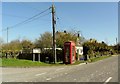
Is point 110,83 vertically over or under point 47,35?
under

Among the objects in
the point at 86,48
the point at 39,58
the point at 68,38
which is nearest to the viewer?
the point at 39,58

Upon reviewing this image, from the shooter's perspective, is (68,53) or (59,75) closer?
(59,75)

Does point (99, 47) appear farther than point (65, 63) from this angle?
Yes

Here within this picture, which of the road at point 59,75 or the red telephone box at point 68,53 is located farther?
the red telephone box at point 68,53

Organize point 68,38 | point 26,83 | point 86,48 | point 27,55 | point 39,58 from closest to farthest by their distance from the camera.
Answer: point 26,83, point 39,58, point 27,55, point 86,48, point 68,38

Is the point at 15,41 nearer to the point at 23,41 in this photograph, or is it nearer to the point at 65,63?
the point at 23,41

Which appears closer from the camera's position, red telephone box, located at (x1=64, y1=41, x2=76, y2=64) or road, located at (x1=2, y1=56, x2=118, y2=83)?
road, located at (x1=2, y1=56, x2=118, y2=83)

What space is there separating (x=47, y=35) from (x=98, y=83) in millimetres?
79875

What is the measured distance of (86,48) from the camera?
6506 cm

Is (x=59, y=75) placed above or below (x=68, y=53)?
below

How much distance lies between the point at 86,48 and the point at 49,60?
22354mm

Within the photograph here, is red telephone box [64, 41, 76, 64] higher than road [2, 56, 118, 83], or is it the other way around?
red telephone box [64, 41, 76, 64]

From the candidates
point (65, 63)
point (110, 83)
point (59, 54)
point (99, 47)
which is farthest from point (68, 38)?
point (110, 83)

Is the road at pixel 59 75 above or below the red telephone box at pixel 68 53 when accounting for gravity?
below
